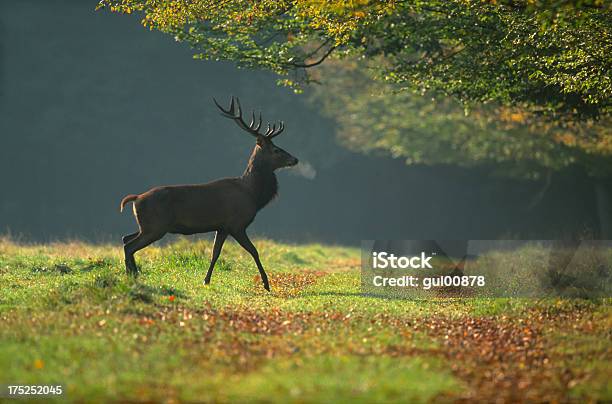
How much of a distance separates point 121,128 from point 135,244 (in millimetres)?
33862

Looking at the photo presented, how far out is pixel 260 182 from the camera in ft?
55.9

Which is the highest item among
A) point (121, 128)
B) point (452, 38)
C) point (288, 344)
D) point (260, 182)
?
point (121, 128)

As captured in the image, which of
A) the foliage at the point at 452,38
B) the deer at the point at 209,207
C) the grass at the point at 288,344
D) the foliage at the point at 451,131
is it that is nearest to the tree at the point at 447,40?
the foliage at the point at 452,38

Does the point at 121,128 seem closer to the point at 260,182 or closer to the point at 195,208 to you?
the point at 260,182

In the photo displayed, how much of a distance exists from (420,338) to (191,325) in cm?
273

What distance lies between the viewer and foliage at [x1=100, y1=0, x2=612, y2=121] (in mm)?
16438

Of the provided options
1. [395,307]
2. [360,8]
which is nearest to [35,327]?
[395,307]

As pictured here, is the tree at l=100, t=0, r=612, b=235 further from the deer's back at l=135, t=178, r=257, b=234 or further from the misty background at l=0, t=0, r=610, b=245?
the misty background at l=0, t=0, r=610, b=245

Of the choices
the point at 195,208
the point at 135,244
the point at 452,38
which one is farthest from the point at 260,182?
the point at 452,38

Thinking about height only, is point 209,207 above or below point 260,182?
below

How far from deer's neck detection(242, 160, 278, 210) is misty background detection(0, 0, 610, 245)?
93.8 feet

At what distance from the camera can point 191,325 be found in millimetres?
11023

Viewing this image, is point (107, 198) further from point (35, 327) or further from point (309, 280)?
point (35, 327)

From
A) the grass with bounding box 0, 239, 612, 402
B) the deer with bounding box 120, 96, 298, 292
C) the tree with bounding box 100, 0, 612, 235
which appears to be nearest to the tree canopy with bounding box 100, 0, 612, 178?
the tree with bounding box 100, 0, 612, 235
